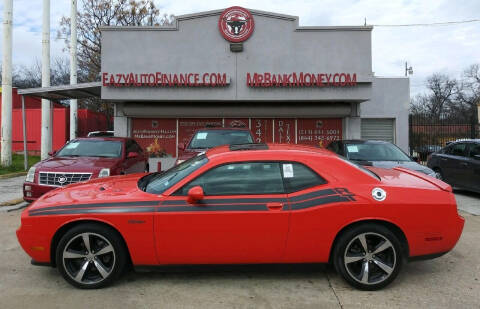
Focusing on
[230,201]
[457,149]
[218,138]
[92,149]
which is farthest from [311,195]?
[457,149]

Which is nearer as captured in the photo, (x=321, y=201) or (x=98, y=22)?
(x=321, y=201)

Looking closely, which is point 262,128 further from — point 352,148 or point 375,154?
point 375,154

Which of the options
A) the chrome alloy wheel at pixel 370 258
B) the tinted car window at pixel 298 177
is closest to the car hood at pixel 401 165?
the chrome alloy wheel at pixel 370 258

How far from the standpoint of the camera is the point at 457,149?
10.2 metres

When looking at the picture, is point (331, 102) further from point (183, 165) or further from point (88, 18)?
point (88, 18)

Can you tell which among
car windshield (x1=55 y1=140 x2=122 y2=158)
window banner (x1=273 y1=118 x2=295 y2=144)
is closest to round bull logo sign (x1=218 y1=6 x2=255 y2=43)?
window banner (x1=273 y1=118 x2=295 y2=144)

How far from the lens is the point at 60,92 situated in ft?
44.3

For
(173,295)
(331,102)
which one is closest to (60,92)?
(331,102)

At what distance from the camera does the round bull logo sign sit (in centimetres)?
1324

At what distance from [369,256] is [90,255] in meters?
2.85

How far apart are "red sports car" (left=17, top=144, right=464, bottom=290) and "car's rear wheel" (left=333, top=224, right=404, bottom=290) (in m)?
0.01

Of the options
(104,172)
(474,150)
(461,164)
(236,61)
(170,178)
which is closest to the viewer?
(170,178)

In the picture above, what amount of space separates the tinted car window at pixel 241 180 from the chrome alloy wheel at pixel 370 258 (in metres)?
0.95

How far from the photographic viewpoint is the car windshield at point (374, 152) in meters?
8.45
